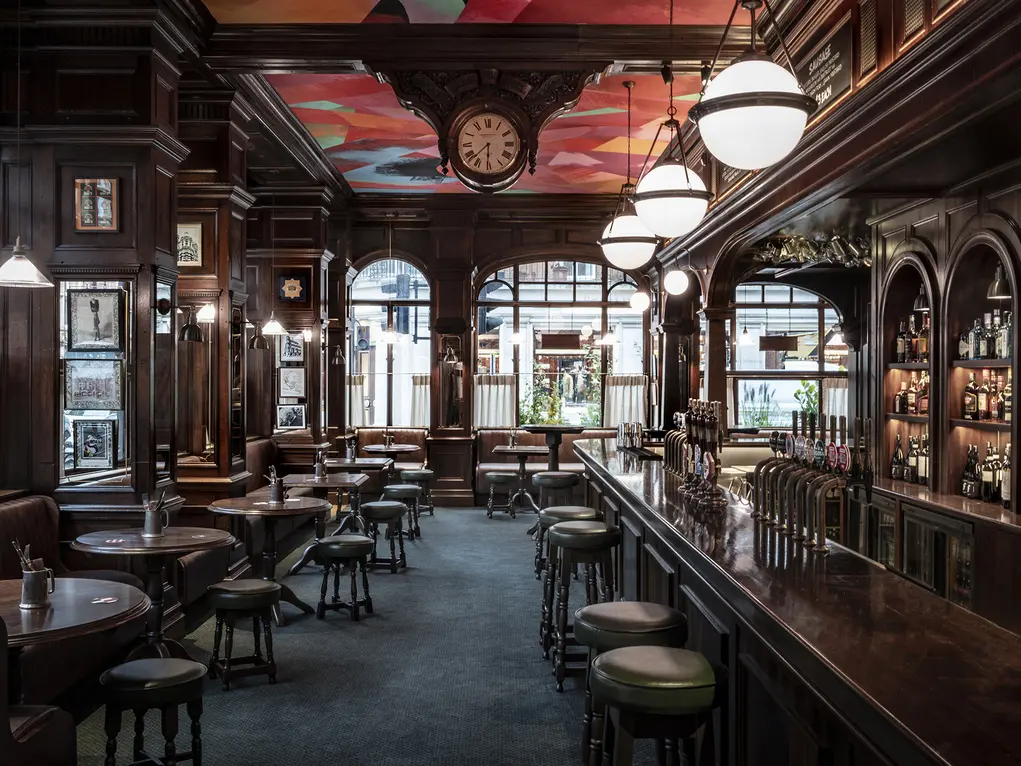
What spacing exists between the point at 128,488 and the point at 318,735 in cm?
211

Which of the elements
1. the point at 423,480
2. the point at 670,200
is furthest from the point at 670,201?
the point at 423,480

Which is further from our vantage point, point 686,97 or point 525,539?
point 525,539

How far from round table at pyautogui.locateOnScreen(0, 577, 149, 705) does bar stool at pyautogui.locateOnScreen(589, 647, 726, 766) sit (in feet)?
5.53

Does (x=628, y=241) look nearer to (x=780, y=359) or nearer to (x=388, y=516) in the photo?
(x=388, y=516)

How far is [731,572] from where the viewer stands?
266 centimetres

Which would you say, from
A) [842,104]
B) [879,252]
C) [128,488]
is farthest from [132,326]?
[879,252]

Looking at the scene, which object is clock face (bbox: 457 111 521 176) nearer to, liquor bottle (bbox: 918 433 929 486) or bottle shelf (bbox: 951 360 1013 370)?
bottle shelf (bbox: 951 360 1013 370)

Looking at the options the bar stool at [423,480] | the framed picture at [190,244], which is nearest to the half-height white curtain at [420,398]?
the bar stool at [423,480]

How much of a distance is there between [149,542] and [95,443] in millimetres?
1243

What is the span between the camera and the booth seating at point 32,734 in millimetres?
2385

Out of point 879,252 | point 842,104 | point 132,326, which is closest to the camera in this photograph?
point 842,104

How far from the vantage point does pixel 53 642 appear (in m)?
3.58

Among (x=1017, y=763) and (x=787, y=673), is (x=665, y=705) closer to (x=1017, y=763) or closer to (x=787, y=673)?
(x=787, y=673)

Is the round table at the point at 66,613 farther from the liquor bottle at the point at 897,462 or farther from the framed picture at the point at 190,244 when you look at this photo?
the liquor bottle at the point at 897,462
